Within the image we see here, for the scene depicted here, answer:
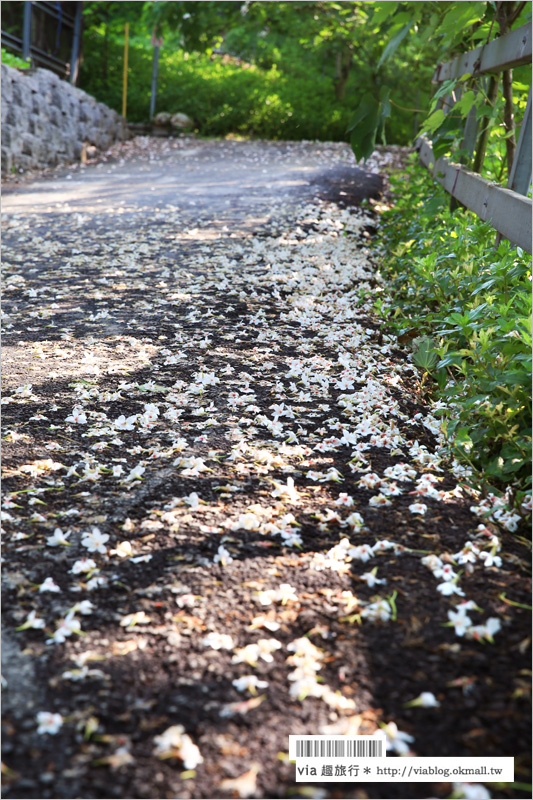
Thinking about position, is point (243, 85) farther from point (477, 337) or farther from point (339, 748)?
point (339, 748)

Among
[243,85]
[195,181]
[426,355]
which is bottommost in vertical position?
[426,355]

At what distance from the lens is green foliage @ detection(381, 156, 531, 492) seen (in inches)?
87.7

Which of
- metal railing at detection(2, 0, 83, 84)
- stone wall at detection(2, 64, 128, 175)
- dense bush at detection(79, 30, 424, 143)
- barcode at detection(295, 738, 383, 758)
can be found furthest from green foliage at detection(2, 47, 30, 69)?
barcode at detection(295, 738, 383, 758)

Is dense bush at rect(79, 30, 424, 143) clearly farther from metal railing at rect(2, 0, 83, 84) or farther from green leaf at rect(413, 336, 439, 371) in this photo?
green leaf at rect(413, 336, 439, 371)

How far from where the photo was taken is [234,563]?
6.31 ft

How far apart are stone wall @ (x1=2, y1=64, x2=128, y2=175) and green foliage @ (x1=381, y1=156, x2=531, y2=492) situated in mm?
7837

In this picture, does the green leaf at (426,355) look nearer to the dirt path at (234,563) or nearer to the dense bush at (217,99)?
the dirt path at (234,563)

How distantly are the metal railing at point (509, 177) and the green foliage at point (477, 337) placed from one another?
121 mm

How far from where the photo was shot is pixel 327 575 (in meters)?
1.89

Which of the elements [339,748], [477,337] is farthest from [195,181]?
[339,748]

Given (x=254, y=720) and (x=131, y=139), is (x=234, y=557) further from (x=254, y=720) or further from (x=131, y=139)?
(x=131, y=139)

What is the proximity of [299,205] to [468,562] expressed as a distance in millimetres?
6853

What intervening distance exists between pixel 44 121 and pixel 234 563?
11348 mm

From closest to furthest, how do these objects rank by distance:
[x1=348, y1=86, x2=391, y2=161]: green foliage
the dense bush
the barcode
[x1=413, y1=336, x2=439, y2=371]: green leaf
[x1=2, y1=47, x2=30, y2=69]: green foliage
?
the barcode → [x1=348, y1=86, x2=391, y2=161]: green foliage → [x1=413, y1=336, x2=439, y2=371]: green leaf → [x1=2, y1=47, x2=30, y2=69]: green foliage → the dense bush
